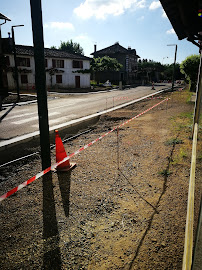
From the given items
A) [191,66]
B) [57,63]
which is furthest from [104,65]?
[191,66]

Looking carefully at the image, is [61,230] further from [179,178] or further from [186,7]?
[186,7]

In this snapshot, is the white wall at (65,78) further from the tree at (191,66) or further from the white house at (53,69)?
the tree at (191,66)

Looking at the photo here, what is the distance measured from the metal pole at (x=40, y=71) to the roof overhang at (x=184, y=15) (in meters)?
2.98

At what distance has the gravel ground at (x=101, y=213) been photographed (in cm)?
229

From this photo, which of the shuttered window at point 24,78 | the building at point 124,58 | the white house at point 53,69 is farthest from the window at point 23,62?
the building at point 124,58

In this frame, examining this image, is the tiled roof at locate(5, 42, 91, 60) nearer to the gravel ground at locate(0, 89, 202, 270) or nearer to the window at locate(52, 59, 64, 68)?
the window at locate(52, 59, 64, 68)

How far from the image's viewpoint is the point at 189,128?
298 inches

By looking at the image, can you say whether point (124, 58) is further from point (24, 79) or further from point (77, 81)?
point (24, 79)

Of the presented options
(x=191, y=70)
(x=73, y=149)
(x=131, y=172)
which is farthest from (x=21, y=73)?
(x=131, y=172)

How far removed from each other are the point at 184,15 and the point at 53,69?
31510 mm

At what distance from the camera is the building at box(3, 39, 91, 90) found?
29359 millimetres

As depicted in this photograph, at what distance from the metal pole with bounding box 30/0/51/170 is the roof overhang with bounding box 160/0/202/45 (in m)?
2.98

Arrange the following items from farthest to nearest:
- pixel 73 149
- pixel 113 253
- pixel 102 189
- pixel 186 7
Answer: pixel 73 149 → pixel 186 7 → pixel 102 189 → pixel 113 253

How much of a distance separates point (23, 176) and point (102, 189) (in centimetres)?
188
